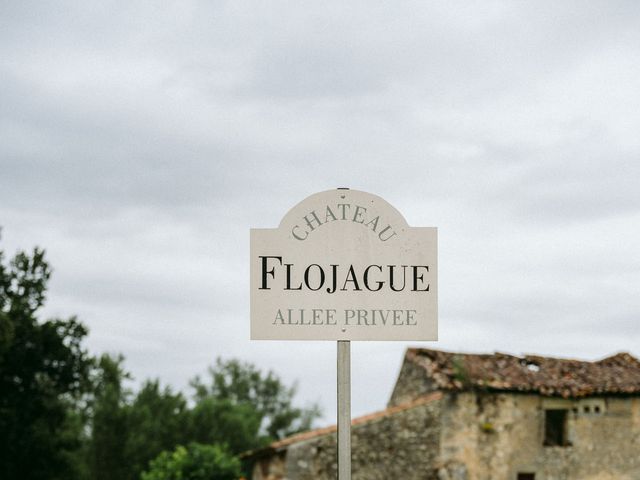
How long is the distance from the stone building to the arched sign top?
14.1 meters

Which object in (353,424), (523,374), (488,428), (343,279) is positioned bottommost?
(488,428)

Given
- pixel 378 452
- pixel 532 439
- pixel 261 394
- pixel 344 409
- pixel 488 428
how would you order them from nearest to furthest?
pixel 344 409
pixel 378 452
pixel 488 428
pixel 532 439
pixel 261 394

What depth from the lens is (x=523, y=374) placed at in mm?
19594

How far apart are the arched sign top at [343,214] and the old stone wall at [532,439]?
15.1 m

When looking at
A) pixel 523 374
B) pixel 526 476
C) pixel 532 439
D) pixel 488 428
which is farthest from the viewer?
pixel 523 374

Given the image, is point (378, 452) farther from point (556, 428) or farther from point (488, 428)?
point (556, 428)

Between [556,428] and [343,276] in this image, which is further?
[556,428]

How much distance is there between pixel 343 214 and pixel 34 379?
1857cm

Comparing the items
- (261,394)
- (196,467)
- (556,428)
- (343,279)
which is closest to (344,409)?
(343,279)

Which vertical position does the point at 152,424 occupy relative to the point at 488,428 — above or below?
below

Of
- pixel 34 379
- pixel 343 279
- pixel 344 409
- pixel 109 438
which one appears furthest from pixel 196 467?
pixel 343 279

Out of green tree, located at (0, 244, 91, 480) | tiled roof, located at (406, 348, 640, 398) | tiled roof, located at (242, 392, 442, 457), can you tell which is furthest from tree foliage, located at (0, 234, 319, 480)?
tiled roof, located at (406, 348, 640, 398)

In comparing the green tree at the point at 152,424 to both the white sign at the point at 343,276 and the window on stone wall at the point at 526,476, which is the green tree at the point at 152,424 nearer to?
the window on stone wall at the point at 526,476

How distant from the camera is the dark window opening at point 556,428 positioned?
19.6 meters
